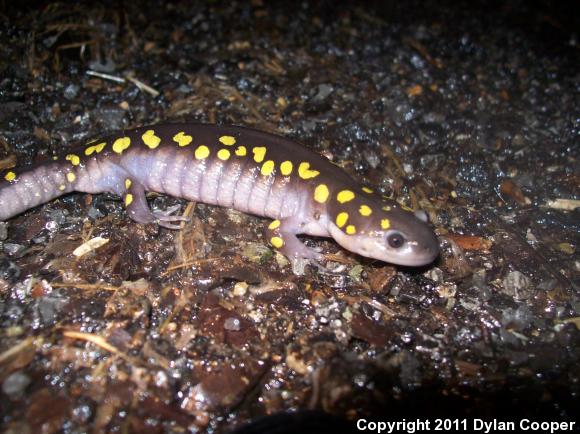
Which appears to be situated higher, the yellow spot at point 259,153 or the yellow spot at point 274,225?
the yellow spot at point 259,153

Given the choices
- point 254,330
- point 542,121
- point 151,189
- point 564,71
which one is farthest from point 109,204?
point 564,71

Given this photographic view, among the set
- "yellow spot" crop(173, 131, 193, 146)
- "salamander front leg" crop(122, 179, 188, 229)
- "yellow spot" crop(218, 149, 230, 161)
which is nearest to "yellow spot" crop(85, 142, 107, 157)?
"salamander front leg" crop(122, 179, 188, 229)

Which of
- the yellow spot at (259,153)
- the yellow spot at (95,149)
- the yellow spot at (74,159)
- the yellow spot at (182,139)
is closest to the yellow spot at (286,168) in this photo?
the yellow spot at (259,153)

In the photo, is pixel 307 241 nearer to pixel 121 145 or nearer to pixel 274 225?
pixel 274 225

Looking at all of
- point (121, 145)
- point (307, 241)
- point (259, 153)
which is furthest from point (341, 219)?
point (121, 145)

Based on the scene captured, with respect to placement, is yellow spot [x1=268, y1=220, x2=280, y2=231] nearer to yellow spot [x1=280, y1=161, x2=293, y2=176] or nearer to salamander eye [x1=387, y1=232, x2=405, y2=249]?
yellow spot [x1=280, y1=161, x2=293, y2=176]

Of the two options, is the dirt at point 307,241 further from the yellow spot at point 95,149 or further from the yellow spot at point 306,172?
the yellow spot at point 306,172

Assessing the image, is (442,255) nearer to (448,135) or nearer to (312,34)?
(448,135)
